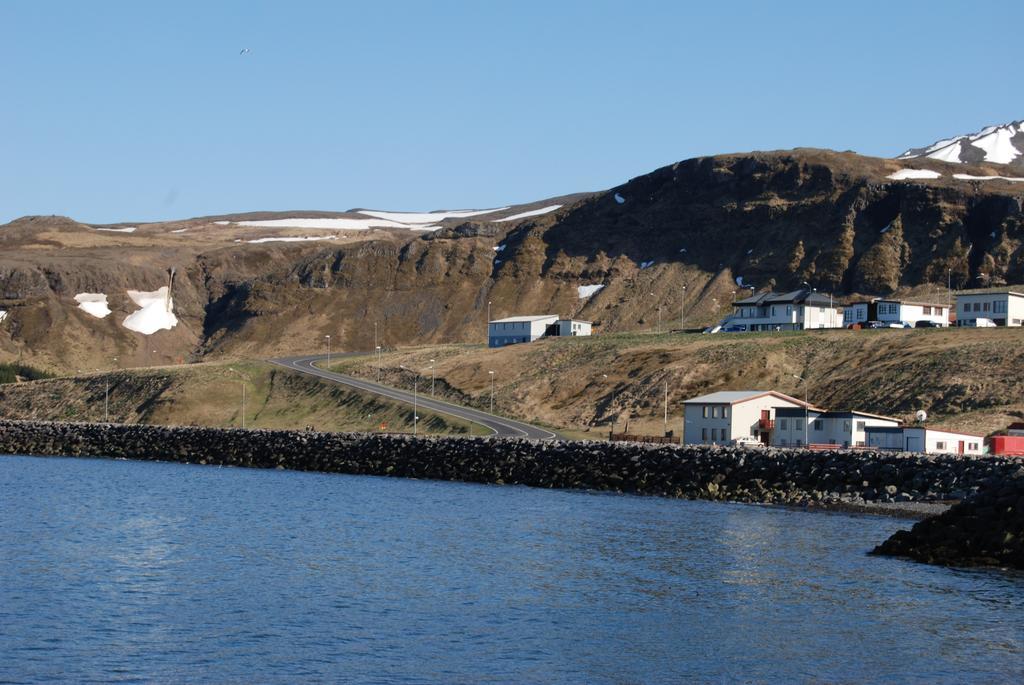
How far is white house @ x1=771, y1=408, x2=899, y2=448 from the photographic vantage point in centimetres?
8619

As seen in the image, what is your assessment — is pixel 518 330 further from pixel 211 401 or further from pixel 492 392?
pixel 211 401

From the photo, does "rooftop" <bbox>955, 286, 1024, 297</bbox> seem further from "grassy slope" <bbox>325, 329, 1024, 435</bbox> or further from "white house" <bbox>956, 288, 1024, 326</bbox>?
"grassy slope" <bbox>325, 329, 1024, 435</bbox>

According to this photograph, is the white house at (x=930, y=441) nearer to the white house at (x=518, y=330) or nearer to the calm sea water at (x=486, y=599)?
the calm sea water at (x=486, y=599)

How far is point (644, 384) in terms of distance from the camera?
115 metres

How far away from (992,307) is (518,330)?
55416mm

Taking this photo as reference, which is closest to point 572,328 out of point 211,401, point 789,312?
point 789,312

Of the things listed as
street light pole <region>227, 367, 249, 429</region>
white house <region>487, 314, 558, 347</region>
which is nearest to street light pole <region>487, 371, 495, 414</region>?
street light pole <region>227, 367, 249, 429</region>

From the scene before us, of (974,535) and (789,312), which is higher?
(789,312)

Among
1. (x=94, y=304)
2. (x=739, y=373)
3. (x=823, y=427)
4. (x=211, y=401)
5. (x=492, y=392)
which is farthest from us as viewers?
(x=94, y=304)

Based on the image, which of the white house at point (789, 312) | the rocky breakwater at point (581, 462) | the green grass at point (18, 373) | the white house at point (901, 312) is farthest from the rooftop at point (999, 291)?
the green grass at point (18, 373)

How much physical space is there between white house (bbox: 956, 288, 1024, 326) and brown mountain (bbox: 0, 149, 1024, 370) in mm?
23036

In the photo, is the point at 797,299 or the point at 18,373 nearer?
the point at 797,299

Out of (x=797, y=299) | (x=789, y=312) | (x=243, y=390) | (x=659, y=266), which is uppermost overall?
(x=659, y=266)

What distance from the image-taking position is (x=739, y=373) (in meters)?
113
